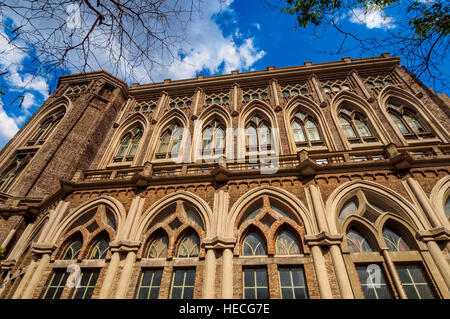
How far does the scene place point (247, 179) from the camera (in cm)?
866

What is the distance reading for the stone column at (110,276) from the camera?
21.9ft

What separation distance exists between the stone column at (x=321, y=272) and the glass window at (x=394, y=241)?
8.12 feet

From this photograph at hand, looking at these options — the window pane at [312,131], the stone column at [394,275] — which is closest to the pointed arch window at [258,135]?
the window pane at [312,131]

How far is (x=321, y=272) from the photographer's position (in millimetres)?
6211

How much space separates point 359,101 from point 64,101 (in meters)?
20.0

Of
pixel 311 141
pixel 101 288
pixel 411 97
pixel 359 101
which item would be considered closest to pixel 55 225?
pixel 101 288

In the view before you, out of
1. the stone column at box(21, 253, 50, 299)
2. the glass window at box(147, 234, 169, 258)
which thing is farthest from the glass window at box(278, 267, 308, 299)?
the stone column at box(21, 253, 50, 299)

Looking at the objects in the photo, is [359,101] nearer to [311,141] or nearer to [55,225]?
[311,141]

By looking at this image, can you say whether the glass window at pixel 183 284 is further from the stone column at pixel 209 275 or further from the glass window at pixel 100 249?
the glass window at pixel 100 249

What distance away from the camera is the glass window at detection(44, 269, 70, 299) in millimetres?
7328

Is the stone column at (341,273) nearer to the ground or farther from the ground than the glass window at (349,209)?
nearer to the ground

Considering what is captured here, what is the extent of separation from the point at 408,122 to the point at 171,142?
546 inches

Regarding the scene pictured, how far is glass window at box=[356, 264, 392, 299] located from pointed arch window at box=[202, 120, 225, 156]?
26.5 ft

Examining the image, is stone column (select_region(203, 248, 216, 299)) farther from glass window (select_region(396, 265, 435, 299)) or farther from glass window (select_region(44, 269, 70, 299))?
glass window (select_region(396, 265, 435, 299))
